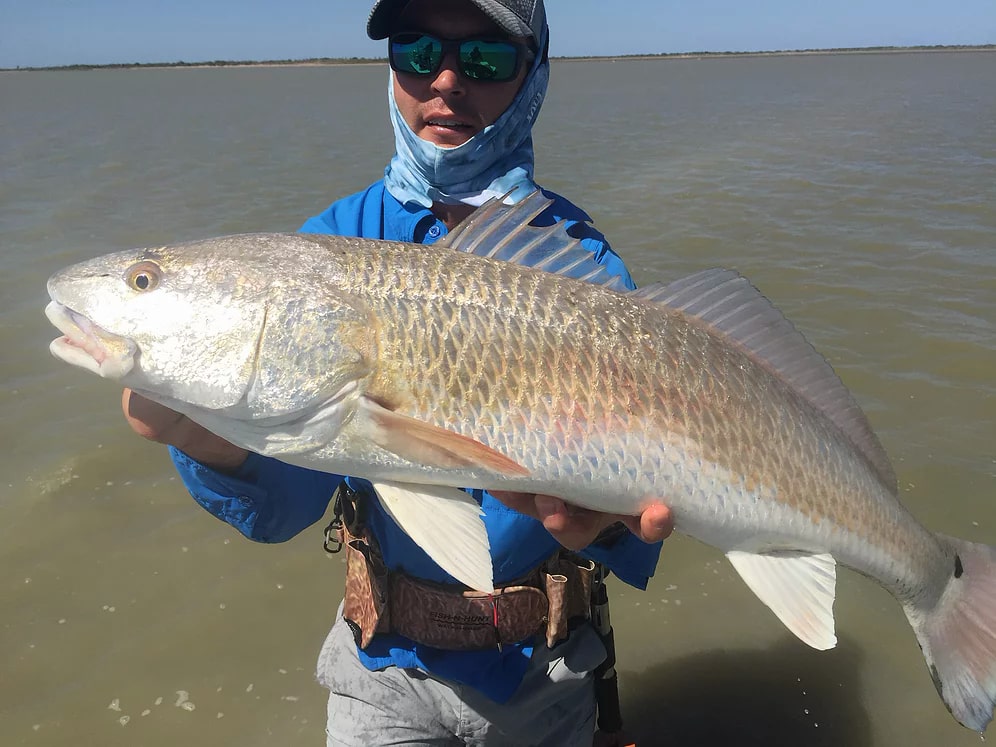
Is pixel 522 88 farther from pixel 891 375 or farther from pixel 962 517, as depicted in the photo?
pixel 891 375

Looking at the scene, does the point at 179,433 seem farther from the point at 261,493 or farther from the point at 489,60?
the point at 489,60

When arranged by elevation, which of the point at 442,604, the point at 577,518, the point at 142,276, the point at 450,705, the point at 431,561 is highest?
the point at 142,276

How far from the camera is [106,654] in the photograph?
3.69m

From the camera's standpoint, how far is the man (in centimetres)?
240

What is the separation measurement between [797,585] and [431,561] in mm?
1194

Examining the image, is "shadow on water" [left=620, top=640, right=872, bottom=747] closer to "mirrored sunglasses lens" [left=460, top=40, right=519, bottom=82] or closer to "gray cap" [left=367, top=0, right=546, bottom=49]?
"mirrored sunglasses lens" [left=460, top=40, right=519, bottom=82]

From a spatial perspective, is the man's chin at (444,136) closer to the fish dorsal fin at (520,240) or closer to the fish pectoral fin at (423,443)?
the fish dorsal fin at (520,240)

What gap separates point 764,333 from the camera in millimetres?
2217

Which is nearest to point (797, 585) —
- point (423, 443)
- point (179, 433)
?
point (423, 443)

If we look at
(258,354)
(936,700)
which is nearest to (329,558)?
(258,354)

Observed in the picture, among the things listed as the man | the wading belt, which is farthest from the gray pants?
the wading belt

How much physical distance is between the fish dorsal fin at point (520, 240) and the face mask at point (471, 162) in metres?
0.64

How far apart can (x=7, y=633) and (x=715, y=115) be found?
25.9m

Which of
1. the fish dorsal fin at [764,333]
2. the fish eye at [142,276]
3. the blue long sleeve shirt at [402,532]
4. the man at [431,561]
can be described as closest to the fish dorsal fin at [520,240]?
the fish dorsal fin at [764,333]
